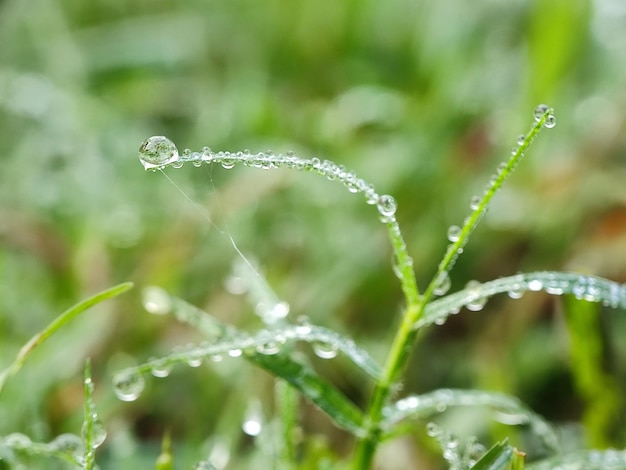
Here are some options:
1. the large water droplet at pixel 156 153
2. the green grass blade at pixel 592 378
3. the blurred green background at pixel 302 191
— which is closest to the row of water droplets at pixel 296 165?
the large water droplet at pixel 156 153

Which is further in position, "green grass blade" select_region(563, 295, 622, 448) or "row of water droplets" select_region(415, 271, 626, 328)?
"green grass blade" select_region(563, 295, 622, 448)

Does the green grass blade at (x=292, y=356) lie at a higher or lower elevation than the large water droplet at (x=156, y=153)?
lower

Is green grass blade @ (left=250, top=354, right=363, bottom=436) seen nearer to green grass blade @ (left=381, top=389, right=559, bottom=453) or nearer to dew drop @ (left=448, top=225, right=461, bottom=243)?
green grass blade @ (left=381, top=389, right=559, bottom=453)

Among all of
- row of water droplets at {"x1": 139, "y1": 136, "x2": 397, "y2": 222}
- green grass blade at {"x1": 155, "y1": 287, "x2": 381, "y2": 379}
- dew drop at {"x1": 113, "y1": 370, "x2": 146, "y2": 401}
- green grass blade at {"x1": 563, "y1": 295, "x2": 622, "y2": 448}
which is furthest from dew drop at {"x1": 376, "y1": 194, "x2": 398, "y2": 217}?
green grass blade at {"x1": 563, "y1": 295, "x2": 622, "y2": 448}

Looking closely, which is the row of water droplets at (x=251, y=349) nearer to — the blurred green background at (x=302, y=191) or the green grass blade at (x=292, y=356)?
the green grass blade at (x=292, y=356)

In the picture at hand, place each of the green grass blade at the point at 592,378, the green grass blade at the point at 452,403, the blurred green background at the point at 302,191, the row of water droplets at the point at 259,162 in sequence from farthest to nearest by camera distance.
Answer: the blurred green background at the point at 302,191
the green grass blade at the point at 592,378
the green grass blade at the point at 452,403
the row of water droplets at the point at 259,162

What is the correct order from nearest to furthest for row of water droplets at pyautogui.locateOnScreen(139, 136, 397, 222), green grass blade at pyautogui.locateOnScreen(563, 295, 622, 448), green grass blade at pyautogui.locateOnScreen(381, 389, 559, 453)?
row of water droplets at pyautogui.locateOnScreen(139, 136, 397, 222) → green grass blade at pyautogui.locateOnScreen(381, 389, 559, 453) → green grass blade at pyautogui.locateOnScreen(563, 295, 622, 448)

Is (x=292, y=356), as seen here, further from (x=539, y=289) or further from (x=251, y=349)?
(x=539, y=289)

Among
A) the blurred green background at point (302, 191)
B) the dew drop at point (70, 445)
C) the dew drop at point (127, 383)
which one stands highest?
the blurred green background at point (302, 191)
